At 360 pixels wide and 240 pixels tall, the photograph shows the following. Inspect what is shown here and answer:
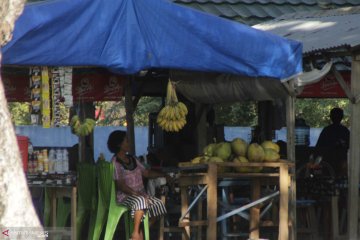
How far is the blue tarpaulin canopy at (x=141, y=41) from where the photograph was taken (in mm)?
7336

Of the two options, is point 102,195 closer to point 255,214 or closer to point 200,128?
point 255,214

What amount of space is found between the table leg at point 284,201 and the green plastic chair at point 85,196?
6.33 ft

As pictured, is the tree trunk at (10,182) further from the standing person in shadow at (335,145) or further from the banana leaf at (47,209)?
the standing person in shadow at (335,145)

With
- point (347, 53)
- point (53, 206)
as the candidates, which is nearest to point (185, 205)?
point (53, 206)

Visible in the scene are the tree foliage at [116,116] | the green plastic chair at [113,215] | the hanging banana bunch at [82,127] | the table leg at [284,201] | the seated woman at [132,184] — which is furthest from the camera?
the tree foliage at [116,116]

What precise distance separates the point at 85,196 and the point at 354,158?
2.84 m

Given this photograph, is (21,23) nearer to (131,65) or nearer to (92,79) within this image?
(131,65)

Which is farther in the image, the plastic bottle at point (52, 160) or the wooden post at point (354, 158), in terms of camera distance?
the wooden post at point (354, 158)

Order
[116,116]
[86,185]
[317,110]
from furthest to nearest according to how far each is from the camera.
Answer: [116,116], [317,110], [86,185]

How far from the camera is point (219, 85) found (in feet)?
32.6

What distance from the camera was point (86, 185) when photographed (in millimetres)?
8797

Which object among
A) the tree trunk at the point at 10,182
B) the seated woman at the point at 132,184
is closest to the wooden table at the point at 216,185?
the seated woman at the point at 132,184

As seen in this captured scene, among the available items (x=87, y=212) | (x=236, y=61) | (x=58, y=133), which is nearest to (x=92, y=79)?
(x=87, y=212)

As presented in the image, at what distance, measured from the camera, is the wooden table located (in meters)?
8.04
